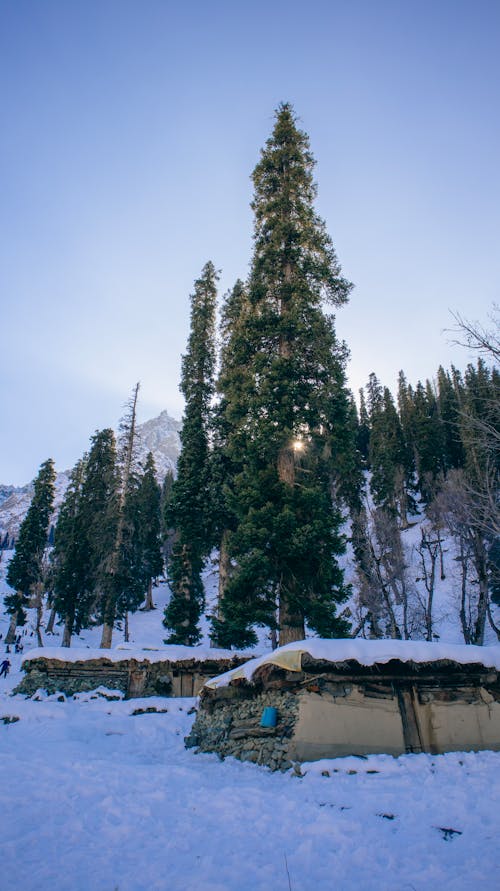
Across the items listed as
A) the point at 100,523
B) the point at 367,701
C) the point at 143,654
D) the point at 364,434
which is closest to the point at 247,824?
the point at 367,701

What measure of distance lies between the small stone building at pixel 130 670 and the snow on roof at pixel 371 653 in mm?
9883

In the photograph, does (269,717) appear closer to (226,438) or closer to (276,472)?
(276,472)

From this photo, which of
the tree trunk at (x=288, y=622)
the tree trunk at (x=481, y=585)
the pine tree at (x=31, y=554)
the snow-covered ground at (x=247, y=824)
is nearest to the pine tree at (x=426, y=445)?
the tree trunk at (x=481, y=585)

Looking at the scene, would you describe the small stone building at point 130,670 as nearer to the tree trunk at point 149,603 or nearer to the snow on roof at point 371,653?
the snow on roof at point 371,653

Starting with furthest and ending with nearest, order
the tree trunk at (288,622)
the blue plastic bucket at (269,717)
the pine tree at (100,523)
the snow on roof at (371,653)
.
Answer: the pine tree at (100,523) → the tree trunk at (288,622) → the blue plastic bucket at (269,717) → the snow on roof at (371,653)

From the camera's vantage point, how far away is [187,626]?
23.2 metres

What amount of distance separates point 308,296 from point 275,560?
10259 mm

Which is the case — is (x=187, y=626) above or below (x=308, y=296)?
below

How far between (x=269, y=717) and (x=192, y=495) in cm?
1605

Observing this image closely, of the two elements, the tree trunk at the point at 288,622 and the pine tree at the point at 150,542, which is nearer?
the tree trunk at the point at 288,622

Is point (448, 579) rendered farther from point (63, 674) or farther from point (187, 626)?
point (63, 674)

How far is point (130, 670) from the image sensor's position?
19.5 m

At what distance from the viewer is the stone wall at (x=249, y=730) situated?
9.11 meters

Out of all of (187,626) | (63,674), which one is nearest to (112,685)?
(63,674)
